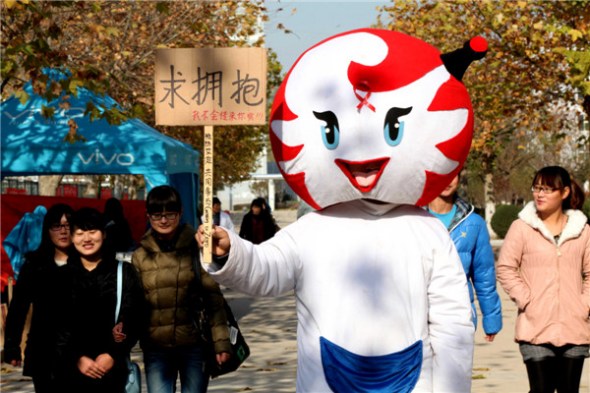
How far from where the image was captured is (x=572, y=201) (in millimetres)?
6828

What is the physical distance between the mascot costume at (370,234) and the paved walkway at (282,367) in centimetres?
453

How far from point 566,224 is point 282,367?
4242mm

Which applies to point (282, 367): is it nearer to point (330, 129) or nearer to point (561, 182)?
point (561, 182)

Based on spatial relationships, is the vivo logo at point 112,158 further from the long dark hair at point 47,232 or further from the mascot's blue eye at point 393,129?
the mascot's blue eye at point 393,129

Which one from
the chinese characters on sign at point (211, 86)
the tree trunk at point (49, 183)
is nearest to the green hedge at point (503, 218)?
the tree trunk at point (49, 183)

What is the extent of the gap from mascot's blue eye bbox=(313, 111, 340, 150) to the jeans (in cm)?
213

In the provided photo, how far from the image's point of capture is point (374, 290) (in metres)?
4.39

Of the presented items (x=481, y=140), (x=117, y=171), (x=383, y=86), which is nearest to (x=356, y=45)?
(x=383, y=86)

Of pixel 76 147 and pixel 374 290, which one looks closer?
pixel 374 290

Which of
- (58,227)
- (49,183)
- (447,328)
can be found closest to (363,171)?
(447,328)

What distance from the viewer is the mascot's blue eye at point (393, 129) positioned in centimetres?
447

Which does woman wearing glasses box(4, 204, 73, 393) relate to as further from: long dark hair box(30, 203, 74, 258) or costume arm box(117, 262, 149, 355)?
costume arm box(117, 262, 149, 355)

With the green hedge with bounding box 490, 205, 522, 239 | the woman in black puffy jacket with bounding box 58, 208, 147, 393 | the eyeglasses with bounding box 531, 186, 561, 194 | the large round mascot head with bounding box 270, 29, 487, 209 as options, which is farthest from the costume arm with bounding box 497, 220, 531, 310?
the green hedge with bounding box 490, 205, 522, 239

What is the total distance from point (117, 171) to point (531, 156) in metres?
38.9
